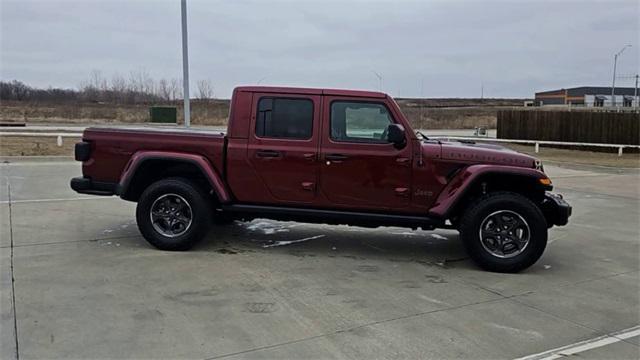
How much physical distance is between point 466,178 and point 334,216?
1.54 meters

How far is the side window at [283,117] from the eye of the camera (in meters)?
6.49

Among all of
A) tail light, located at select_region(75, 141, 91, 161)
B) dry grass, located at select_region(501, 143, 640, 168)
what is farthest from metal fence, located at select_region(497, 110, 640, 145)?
tail light, located at select_region(75, 141, 91, 161)

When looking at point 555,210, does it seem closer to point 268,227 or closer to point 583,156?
point 268,227

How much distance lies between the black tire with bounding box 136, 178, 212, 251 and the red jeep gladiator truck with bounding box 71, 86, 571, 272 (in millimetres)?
12

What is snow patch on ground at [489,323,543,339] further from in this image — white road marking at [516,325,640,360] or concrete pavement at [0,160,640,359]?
white road marking at [516,325,640,360]

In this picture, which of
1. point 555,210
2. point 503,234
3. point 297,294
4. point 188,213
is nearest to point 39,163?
point 188,213

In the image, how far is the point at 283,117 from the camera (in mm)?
6527

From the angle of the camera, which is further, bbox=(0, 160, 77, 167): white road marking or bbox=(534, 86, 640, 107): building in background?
bbox=(534, 86, 640, 107): building in background

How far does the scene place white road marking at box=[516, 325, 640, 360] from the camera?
4016 mm

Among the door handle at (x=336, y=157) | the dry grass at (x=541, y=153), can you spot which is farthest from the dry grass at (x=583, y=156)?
the door handle at (x=336, y=157)

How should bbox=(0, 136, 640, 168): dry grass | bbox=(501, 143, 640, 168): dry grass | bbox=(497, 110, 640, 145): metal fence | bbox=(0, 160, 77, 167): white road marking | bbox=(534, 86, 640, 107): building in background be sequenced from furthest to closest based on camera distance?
bbox=(534, 86, 640, 107): building in background → bbox=(497, 110, 640, 145): metal fence → bbox=(501, 143, 640, 168): dry grass → bbox=(0, 136, 640, 168): dry grass → bbox=(0, 160, 77, 167): white road marking

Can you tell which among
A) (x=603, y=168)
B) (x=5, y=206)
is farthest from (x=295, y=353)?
(x=603, y=168)

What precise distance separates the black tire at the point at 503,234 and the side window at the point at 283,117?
2155 millimetres

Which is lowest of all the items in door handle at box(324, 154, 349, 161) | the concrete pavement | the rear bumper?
the concrete pavement
